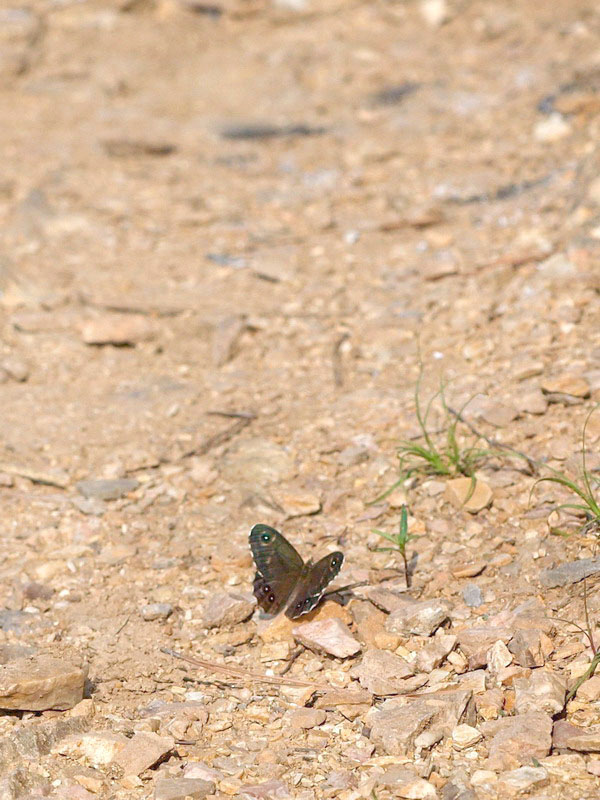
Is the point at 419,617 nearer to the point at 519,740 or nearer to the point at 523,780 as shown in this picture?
the point at 519,740

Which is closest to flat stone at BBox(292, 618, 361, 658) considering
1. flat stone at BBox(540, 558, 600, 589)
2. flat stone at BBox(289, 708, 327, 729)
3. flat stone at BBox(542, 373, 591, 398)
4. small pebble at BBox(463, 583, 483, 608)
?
flat stone at BBox(289, 708, 327, 729)

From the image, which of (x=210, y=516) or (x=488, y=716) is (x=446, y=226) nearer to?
(x=210, y=516)

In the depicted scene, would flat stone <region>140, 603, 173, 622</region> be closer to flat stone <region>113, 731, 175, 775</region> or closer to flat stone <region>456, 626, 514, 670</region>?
flat stone <region>113, 731, 175, 775</region>

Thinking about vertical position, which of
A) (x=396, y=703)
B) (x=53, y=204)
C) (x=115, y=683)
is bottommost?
(x=53, y=204)

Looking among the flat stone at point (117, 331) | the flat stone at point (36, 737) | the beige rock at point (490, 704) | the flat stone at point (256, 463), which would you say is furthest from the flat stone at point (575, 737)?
the flat stone at point (117, 331)

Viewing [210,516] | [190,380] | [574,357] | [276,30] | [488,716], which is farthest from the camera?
[276,30]

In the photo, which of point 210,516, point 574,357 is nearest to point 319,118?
point 574,357

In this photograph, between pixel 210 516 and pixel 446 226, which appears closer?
pixel 210 516
